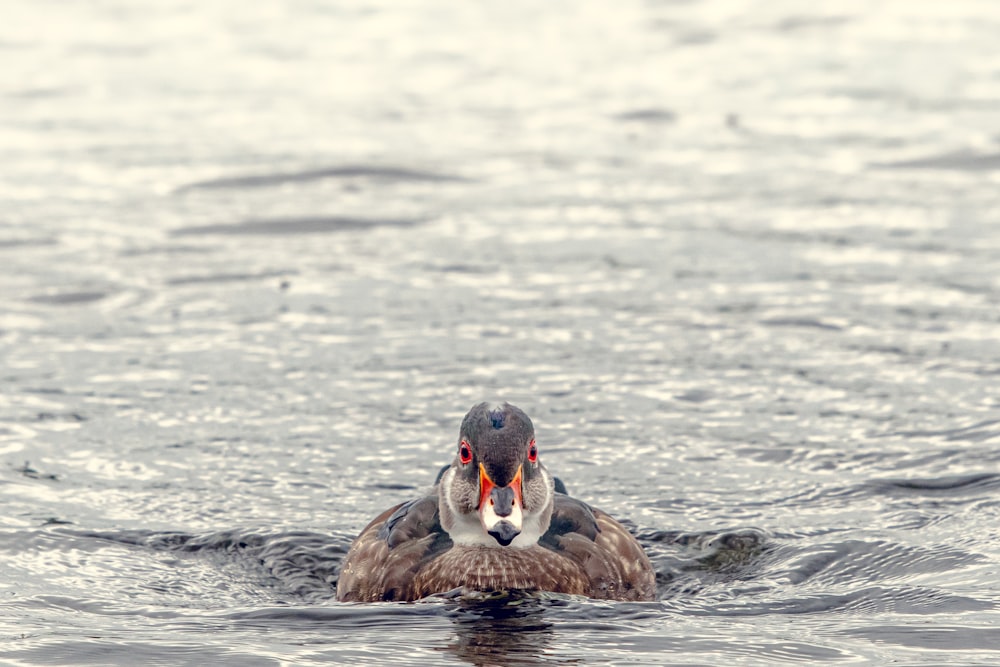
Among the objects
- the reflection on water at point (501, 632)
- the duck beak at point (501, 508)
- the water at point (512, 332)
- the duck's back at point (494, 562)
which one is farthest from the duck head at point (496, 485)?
the water at point (512, 332)

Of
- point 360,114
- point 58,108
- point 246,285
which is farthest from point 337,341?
point 58,108

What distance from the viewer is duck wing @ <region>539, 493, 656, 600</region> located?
984 centimetres

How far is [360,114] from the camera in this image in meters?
22.1

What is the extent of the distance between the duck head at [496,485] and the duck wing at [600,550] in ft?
0.64

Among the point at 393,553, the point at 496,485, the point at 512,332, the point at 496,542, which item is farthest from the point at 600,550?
the point at 512,332

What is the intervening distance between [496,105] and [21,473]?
37.8 feet

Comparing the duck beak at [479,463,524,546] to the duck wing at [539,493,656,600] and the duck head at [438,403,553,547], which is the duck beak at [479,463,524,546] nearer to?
the duck head at [438,403,553,547]

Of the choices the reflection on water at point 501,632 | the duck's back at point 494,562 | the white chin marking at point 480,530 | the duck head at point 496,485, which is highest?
the duck head at point 496,485

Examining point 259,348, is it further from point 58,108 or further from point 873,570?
point 58,108

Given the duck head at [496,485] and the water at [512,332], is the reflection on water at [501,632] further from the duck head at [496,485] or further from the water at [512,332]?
the duck head at [496,485]

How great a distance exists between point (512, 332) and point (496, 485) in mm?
5044

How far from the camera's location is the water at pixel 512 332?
9539 millimetres

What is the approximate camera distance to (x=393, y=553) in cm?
1000

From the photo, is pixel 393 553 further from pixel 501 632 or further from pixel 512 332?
pixel 512 332
